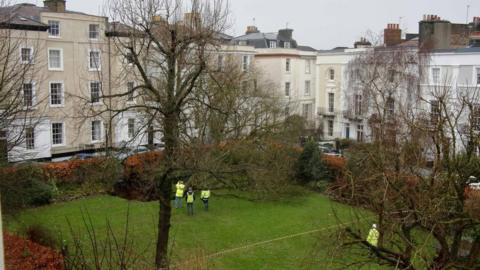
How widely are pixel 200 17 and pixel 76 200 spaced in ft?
36.9

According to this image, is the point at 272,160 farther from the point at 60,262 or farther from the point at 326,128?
the point at 326,128

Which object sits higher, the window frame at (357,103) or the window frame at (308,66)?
the window frame at (308,66)

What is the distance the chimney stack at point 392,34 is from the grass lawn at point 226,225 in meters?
20.6

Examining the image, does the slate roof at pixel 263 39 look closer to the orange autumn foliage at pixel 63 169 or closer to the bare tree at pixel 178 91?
the bare tree at pixel 178 91

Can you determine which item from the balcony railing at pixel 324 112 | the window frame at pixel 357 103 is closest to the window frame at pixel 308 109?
the balcony railing at pixel 324 112

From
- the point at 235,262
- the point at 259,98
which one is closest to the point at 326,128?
the point at 259,98

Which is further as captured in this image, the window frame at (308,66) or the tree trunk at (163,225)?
the window frame at (308,66)

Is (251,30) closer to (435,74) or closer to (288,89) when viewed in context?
(288,89)

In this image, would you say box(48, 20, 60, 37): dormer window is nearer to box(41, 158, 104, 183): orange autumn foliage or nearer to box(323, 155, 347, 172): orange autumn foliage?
box(41, 158, 104, 183): orange autumn foliage

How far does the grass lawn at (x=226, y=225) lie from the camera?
18531mm

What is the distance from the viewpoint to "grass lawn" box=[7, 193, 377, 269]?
1853cm

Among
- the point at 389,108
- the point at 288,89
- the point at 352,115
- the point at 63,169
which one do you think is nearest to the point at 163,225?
the point at 63,169

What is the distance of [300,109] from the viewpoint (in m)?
51.7

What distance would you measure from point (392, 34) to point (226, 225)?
1095 inches
